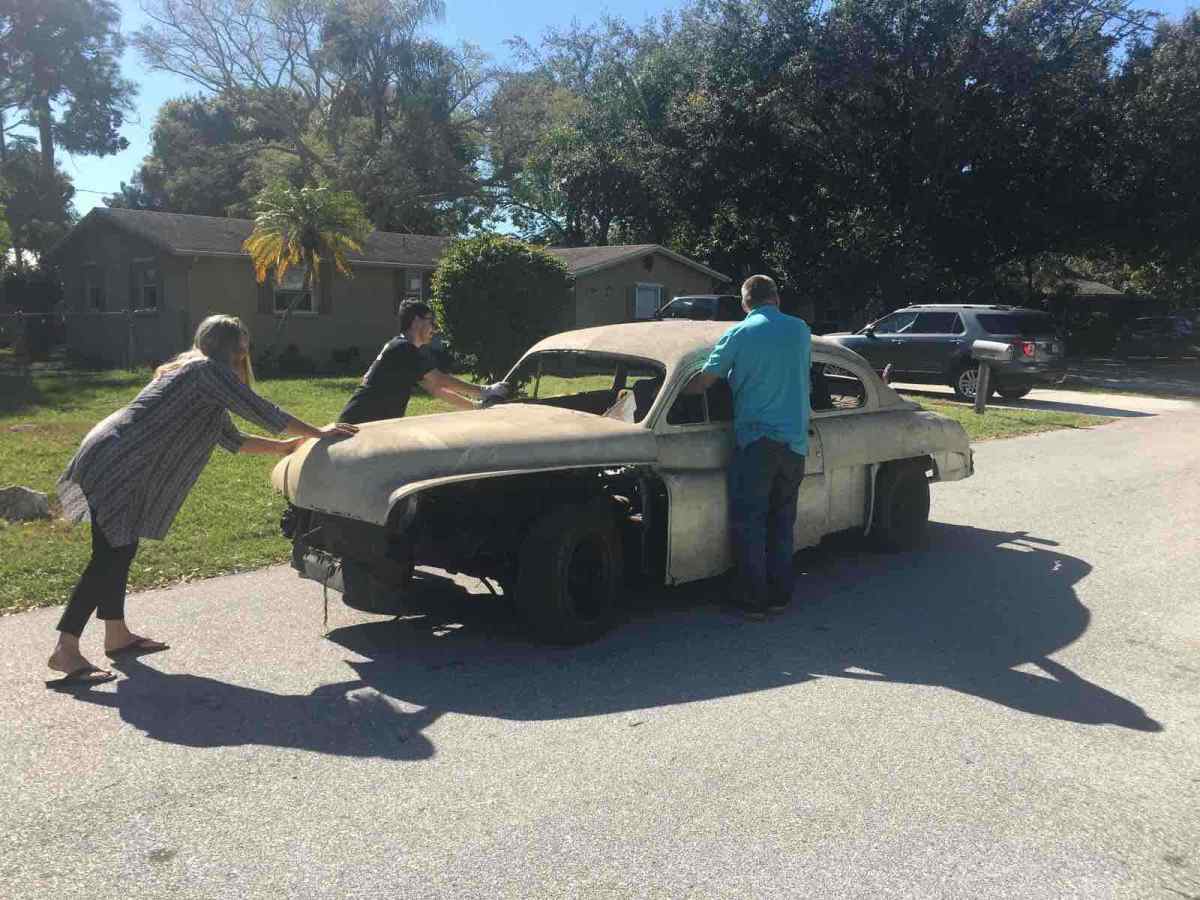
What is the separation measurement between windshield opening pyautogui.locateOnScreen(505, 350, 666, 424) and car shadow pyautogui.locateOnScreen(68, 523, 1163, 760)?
1221mm

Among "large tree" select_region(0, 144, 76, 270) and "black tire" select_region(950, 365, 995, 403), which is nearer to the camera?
"black tire" select_region(950, 365, 995, 403)

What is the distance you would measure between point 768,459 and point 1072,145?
26834 mm

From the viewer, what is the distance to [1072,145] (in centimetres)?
2777

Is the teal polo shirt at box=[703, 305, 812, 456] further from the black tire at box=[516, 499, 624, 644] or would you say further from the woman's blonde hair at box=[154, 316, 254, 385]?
the woman's blonde hair at box=[154, 316, 254, 385]

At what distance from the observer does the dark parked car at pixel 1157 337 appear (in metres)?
34.3

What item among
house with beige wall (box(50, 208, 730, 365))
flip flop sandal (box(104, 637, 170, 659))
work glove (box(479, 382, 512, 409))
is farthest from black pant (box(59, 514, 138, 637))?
house with beige wall (box(50, 208, 730, 365))

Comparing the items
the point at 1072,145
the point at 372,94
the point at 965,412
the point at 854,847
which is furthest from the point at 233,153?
the point at 854,847

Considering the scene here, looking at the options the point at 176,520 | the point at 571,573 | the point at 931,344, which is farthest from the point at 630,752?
the point at 931,344

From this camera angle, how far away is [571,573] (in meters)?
5.11

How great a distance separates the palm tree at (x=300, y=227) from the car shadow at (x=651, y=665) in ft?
61.2

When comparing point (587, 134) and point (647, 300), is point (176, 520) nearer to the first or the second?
point (647, 300)

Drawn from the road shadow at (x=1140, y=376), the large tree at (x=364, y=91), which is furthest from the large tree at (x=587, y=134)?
the road shadow at (x=1140, y=376)

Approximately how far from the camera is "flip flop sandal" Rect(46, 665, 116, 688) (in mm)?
4445

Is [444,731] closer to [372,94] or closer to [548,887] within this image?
[548,887]
